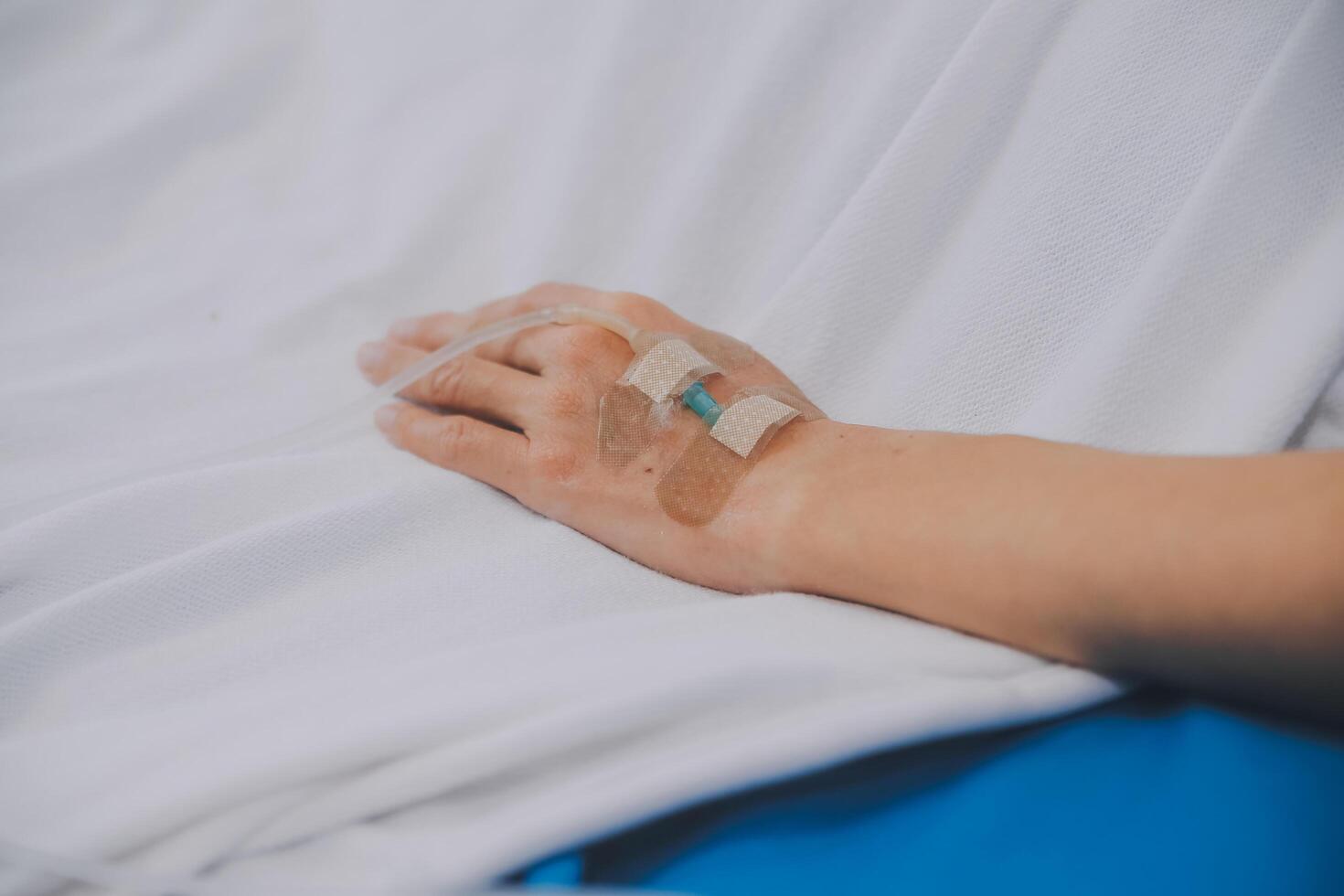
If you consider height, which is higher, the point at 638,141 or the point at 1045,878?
the point at 638,141

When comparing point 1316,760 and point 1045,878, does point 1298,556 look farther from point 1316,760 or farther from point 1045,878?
point 1045,878

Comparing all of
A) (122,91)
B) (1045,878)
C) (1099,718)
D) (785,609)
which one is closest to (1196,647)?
(1099,718)

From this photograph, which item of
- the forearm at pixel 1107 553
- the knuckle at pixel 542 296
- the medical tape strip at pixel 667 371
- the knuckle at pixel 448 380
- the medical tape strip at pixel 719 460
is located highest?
the knuckle at pixel 542 296

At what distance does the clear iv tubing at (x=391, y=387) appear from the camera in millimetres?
975

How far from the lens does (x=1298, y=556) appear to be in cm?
57

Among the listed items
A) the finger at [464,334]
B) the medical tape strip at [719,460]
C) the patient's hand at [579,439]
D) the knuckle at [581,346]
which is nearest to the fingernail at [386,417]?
the patient's hand at [579,439]

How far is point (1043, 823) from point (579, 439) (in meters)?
0.52

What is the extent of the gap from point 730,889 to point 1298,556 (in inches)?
15.8

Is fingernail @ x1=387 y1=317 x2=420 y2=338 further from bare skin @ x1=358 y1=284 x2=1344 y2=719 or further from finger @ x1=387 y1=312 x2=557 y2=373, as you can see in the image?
bare skin @ x1=358 y1=284 x2=1344 y2=719

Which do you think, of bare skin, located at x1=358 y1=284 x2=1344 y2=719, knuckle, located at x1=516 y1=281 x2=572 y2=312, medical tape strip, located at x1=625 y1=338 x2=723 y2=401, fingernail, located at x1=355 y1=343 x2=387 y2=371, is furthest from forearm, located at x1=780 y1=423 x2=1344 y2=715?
fingernail, located at x1=355 y1=343 x2=387 y2=371

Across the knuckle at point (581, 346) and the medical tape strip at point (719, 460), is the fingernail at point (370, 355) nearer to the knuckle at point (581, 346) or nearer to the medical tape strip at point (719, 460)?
the knuckle at point (581, 346)

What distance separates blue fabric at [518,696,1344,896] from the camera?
0.55 m

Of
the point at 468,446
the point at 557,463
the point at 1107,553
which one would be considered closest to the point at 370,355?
the point at 468,446

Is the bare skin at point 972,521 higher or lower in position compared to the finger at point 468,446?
lower
